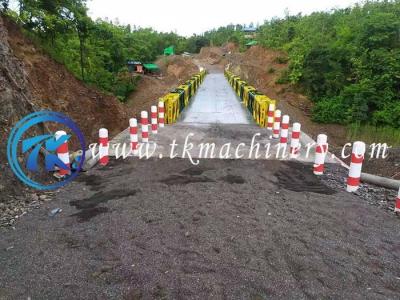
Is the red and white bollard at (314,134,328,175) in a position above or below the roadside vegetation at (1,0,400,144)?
below

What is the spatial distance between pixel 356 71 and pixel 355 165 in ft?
46.4

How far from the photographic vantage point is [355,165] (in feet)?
19.0

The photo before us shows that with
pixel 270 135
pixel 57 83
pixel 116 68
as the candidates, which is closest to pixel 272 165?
pixel 270 135

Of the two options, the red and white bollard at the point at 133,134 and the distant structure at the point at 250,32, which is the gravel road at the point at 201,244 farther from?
the distant structure at the point at 250,32

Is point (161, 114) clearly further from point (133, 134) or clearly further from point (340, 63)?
point (340, 63)

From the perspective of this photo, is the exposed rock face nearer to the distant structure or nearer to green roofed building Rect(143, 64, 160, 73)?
green roofed building Rect(143, 64, 160, 73)

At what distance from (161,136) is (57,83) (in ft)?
10.9

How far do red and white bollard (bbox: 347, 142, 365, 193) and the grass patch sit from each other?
855 centimetres

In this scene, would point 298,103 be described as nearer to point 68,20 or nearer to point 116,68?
point 68,20

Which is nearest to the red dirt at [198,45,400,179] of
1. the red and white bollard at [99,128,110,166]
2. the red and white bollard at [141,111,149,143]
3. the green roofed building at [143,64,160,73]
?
the red and white bollard at [141,111,149,143]

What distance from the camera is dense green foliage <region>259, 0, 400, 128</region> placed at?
53.9 ft

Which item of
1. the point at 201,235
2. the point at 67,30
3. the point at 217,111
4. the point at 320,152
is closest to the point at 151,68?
the point at 217,111

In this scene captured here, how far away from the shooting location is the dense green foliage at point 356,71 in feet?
53.9

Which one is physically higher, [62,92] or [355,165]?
[62,92]
